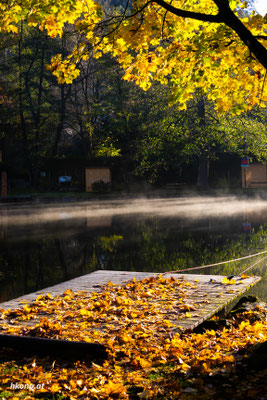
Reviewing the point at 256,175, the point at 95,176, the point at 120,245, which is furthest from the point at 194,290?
the point at 256,175

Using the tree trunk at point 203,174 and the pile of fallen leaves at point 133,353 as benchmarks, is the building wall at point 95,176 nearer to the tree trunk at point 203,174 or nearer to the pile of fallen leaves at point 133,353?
the tree trunk at point 203,174

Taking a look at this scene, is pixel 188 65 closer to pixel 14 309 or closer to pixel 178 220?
pixel 14 309

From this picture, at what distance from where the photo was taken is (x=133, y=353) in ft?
17.5

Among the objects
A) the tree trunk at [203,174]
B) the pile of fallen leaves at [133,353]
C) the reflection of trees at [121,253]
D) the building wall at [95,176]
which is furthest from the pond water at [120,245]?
the tree trunk at [203,174]

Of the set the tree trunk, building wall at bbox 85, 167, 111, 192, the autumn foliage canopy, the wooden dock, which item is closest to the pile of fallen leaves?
the wooden dock

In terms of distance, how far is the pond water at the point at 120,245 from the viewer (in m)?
11.3

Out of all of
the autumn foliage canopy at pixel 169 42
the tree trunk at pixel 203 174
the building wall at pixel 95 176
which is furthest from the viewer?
the tree trunk at pixel 203 174

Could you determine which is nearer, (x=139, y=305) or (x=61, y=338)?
(x=61, y=338)

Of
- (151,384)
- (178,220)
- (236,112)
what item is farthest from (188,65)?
(178,220)

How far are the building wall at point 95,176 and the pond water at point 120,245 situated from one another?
2337cm

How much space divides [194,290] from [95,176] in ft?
135

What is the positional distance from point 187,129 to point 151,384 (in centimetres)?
3874

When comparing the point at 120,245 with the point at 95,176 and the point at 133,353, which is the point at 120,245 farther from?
the point at 95,176

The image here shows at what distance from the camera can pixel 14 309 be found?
285 inches
